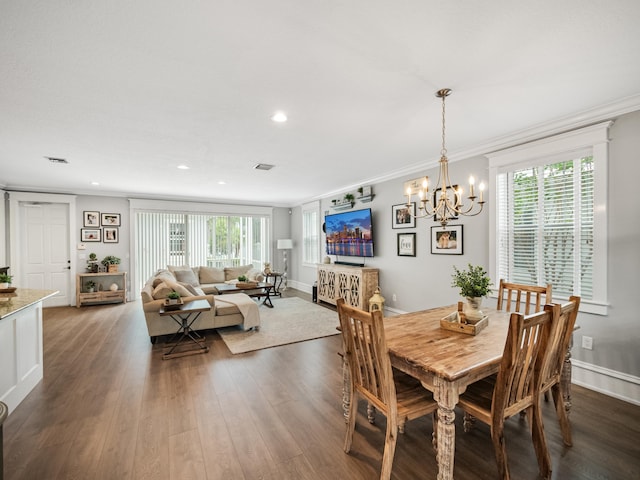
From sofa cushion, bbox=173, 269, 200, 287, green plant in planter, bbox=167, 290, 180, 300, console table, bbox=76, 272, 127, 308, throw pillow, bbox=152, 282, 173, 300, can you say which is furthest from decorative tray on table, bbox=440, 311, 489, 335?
console table, bbox=76, 272, 127, 308

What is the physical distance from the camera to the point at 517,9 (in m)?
1.46

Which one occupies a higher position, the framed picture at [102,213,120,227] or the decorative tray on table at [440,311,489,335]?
the framed picture at [102,213,120,227]

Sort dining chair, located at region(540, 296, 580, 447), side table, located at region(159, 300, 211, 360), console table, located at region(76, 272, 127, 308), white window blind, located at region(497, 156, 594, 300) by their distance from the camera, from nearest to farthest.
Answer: dining chair, located at region(540, 296, 580, 447) < white window blind, located at region(497, 156, 594, 300) < side table, located at region(159, 300, 211, 360) < console table, located at region(76, 272, 127, 308)

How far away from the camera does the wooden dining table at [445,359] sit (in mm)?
1469

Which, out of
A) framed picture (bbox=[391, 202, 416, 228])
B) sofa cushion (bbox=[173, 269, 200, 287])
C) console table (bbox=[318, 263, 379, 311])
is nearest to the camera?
framed picture (bbox=[391, 202, 416, 228])

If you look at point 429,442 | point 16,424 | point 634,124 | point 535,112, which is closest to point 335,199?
point 535,112

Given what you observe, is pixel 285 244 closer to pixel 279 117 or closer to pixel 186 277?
pixel 186 277

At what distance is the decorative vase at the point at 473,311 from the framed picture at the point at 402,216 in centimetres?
254

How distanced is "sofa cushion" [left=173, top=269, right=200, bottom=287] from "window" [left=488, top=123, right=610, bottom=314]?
5.67 meters

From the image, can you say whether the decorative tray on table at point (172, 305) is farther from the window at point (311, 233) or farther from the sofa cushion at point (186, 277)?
the window at point (311, 233)

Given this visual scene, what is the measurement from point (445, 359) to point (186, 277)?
598cm

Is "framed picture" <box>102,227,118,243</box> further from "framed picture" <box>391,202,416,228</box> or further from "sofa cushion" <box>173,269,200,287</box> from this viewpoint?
"framed picture" <box>391,202,416,228</box>

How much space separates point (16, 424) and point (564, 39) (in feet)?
14.8

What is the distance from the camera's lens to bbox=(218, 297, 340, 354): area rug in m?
3.97
